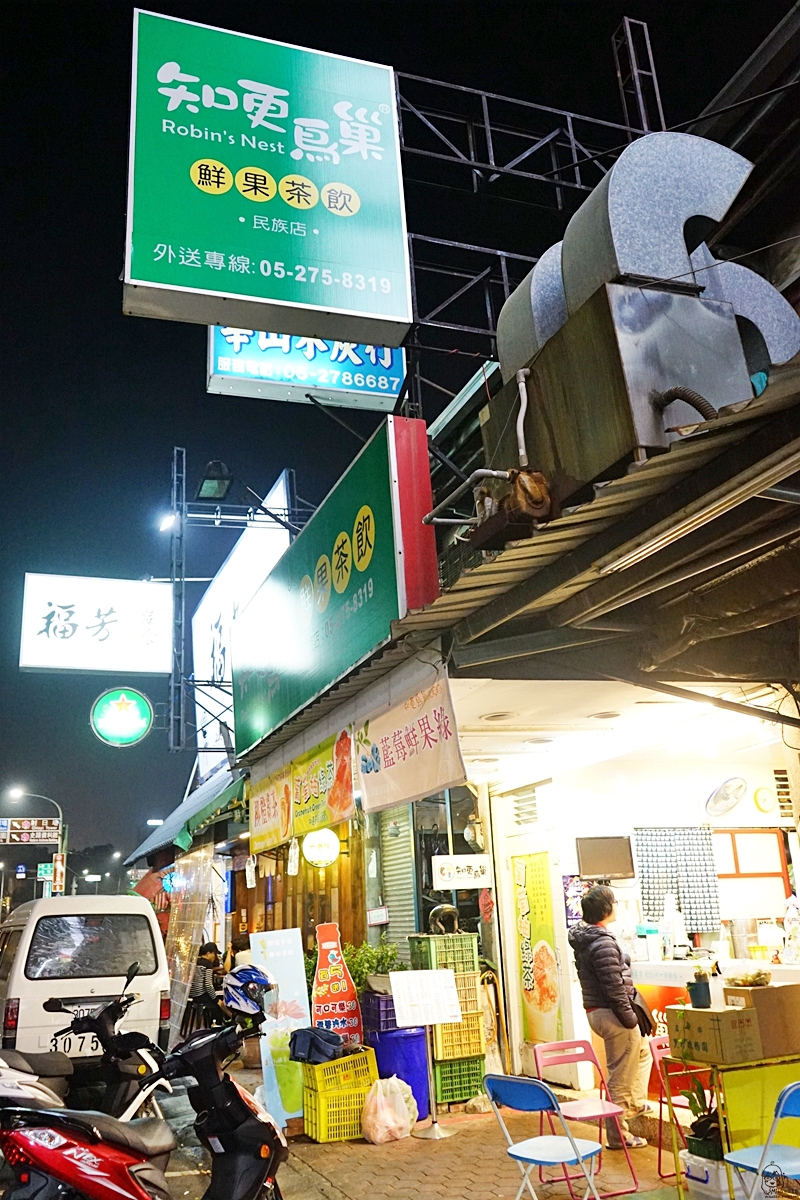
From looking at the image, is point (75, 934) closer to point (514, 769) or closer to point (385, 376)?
point (514, 769)

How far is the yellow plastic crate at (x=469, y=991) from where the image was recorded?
9.12 meters

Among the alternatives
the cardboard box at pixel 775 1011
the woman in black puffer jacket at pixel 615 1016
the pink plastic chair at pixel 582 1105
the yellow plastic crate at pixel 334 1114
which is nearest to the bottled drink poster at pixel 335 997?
the yellow plastic crate at pixel 334 1114

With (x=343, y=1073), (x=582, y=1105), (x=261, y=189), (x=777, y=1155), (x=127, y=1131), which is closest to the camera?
(x=777, y=1155)

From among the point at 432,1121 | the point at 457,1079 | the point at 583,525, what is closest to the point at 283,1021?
the point at 432,1121

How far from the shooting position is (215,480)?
16.2 meters

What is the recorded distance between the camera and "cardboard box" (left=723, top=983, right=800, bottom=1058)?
231 inches

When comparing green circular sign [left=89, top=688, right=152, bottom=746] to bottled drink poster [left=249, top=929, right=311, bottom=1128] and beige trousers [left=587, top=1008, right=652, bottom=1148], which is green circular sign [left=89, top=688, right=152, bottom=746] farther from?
beige trousers [left=587, top=1008, right=652, bottom=1148]

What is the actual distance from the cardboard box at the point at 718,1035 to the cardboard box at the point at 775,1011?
8 centimetres

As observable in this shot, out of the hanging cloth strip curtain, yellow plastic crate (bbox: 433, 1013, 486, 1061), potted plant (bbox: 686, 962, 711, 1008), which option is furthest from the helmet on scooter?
the hanging cloth strip curtain

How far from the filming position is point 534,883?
10453 mm

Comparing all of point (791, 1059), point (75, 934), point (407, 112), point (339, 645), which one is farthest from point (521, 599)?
point (75, 934)

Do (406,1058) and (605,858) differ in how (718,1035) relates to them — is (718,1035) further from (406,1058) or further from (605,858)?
(605,858)

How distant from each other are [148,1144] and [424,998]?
3571 mm

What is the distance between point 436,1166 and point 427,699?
12.9ft
